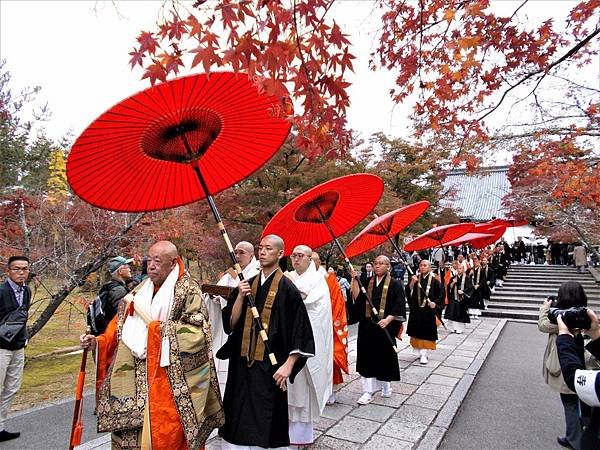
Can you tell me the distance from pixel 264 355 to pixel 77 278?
6454mm

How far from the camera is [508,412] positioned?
5.57 meters

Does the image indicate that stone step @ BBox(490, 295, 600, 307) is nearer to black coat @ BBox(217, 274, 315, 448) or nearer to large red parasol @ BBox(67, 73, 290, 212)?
black coat @ BBox(217, 274, 315, 448)

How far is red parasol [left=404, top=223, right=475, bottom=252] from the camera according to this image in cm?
1023

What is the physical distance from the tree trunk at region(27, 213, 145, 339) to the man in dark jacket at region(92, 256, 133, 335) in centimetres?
320

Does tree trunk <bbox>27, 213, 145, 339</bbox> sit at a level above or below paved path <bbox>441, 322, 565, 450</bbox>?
above

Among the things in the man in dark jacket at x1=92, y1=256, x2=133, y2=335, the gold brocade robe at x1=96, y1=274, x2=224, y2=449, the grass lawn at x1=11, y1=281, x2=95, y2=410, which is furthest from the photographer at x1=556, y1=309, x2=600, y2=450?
the grass lawn at x1=11, y1=281, x2=95, y2=410

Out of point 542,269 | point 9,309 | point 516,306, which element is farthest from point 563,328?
point 542,269

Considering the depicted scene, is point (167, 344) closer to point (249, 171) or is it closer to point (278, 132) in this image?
point (249, 171)

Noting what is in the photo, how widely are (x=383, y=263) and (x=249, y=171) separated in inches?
127

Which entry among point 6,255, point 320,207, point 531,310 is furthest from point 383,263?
point 531,310

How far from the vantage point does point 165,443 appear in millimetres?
2855

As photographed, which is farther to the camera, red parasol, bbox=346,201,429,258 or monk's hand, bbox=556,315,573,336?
red parasol, bbox=346,201,429,258

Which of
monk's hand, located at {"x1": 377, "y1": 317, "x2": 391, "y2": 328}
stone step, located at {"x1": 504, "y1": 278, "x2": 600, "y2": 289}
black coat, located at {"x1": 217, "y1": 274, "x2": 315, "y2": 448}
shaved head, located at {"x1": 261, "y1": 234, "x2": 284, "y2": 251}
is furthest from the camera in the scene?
stone step, located at {"x1": 504, "y1": 278, "x2": 600, "y2": 289}

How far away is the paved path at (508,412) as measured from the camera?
15.2 ft
